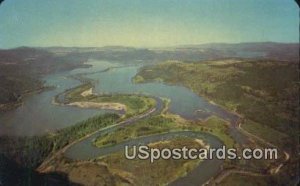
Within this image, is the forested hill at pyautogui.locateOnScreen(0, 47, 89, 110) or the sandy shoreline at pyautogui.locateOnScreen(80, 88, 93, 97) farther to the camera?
the sandy shoreline at pyautogui.locateOnScreen(80, 88, 93, 97)

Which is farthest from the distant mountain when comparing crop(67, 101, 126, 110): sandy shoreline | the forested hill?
crop(67, 101, 126, 110): sandy shoreline

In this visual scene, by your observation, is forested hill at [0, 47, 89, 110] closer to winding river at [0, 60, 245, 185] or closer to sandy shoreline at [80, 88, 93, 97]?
winding river at [0, 60, 245, 185]

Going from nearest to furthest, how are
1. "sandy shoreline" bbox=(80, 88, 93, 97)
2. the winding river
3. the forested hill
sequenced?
1. the winding river
2. the forested hill
3. "sandy shoreline" bbox=(80, 88, 93, 97)

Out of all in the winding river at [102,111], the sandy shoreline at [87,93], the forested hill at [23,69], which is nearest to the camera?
the winding river at [102,111]

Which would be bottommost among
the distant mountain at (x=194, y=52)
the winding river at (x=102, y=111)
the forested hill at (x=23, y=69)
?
the winding river at (x=102, y=111)

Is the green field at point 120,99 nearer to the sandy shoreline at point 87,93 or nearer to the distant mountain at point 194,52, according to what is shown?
the sandy shoreline at point 87,93

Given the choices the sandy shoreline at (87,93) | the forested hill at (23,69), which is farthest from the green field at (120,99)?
the forested hill at (23,69)

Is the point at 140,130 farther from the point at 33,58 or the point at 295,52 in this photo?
the point at 295,52

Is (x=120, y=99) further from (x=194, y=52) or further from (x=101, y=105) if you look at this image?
(x=194, y=52)

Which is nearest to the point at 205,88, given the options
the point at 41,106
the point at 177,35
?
the point at 177,35
